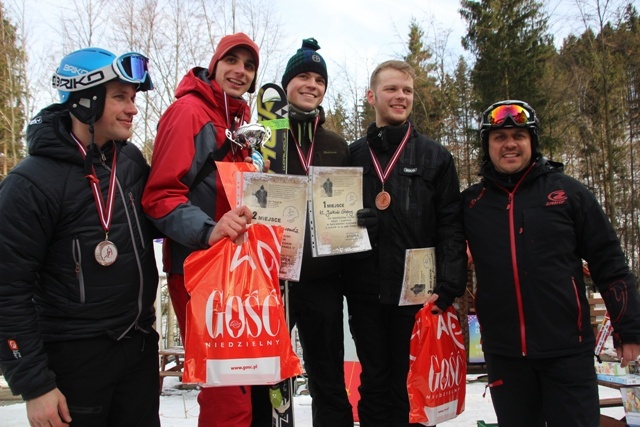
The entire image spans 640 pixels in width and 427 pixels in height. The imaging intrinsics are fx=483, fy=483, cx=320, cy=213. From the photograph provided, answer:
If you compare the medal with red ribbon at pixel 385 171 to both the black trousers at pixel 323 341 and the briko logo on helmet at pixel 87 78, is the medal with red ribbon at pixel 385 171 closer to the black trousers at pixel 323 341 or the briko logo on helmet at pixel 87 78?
the black trousers at pixel 323 341

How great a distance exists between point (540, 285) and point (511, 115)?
0.95 meters

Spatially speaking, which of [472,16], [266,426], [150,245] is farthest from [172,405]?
[472,16]

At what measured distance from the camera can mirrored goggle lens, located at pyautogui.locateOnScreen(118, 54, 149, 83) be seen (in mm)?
2178

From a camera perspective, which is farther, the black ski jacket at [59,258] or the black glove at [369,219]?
the black glove at [369,219]

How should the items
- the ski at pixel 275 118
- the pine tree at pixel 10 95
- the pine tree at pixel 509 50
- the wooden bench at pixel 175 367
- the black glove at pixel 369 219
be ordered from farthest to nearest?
the pine tree at pixel 509 50 → the pine tree at pixel 10 95 → the wooden bench at pixel 175 367 → the black glove at pixel 369 219 → the ski at pixel 275 118

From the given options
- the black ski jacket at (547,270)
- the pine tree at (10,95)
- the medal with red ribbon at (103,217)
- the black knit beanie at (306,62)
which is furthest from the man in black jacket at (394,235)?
the pine tree at (10,95)

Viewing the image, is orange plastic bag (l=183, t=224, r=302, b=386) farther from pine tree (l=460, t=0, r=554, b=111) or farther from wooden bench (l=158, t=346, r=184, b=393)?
pine tree (l=460, t=0, r=554, b=111)

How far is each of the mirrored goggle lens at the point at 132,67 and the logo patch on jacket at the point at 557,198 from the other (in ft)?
7.12

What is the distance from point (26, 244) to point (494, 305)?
7.48 feet

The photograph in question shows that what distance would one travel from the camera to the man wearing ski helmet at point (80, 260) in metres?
1.91

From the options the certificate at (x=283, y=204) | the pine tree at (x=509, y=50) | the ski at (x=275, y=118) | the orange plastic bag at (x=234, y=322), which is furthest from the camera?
the pine tree at (x=509, y=50)

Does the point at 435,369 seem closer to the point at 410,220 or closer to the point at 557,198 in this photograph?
the point at 410,220

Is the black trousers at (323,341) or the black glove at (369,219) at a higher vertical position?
the black glove at (369,219)

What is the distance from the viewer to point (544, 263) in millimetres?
2533
